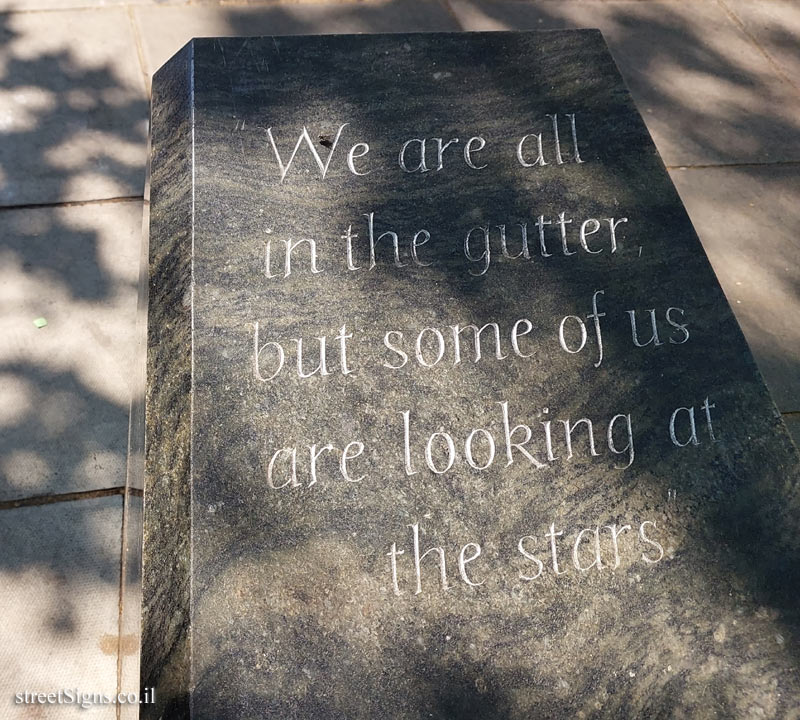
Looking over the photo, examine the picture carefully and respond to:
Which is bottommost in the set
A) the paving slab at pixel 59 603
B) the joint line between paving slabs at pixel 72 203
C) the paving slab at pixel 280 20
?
the paving slab at pixel 59 603

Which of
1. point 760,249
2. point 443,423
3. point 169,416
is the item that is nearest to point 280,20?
point 760,249

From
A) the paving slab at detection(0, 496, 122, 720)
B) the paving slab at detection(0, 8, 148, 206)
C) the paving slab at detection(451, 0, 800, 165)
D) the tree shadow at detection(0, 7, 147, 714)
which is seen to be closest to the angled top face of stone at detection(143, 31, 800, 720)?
the paving slab at detection(0, 496, 122, 720)

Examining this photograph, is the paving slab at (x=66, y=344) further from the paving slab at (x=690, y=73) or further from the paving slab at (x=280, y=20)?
the paving slab at (x=690, y=73)

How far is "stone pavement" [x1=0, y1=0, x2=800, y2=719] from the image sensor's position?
2438 millimetres

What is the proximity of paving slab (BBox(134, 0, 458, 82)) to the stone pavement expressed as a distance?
0.05ft

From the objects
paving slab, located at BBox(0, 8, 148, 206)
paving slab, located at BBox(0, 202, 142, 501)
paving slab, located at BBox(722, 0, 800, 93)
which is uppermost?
paving slab, located at BBox(722, 0, 800, 93)

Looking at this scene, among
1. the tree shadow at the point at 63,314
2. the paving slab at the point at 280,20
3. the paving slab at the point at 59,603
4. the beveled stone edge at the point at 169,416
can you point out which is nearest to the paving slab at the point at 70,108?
the tree shadow at the point at 63,314

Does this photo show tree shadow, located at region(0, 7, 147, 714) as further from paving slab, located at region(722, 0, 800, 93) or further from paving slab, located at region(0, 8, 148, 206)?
paving slab, located at region(722, 0, 800, 93)

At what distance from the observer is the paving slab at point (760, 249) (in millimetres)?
3152

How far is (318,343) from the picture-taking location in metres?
2.08

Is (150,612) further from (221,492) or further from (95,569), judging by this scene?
(95,569)

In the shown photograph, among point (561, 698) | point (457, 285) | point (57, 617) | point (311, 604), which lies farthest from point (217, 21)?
point (561, 698)

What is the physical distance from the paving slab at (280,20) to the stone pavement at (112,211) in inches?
0.5

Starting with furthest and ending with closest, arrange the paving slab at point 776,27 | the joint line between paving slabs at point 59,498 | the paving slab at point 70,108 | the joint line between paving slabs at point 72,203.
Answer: the paving slab at point 776,27, the paving slab at point 70,108, the joint line between paving slabs at point 72,203, the joint line between paving slabs at point 59,498
